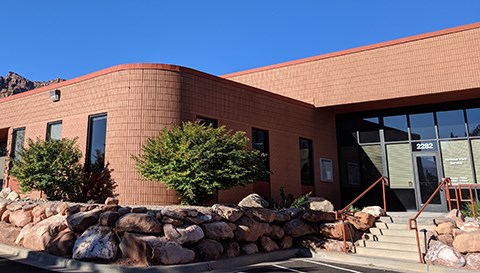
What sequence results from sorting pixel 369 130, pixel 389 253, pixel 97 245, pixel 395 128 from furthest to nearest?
1. pixel 369 130
2. pixel 395 128
3. pixel 389 253
4. pixel 97 245

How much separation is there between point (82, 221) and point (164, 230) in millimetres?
2004

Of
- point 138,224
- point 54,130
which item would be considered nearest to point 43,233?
point 138,224

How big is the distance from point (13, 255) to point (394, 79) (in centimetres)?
1467

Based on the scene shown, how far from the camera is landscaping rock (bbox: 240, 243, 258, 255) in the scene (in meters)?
10.2

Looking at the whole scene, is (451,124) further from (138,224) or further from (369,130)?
(138,224)

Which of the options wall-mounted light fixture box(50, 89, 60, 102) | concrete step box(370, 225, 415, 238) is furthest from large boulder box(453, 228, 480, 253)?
wall-mounted light fixture box(50, 89, 60, 102)

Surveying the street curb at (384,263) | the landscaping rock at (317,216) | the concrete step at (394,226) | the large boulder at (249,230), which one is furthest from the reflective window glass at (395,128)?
the large boulder at (249,230)

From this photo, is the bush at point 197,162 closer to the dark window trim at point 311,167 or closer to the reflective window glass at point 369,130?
the dark window trim at point 311,167

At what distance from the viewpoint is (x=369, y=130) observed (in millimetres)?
18500

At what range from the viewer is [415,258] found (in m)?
9.91

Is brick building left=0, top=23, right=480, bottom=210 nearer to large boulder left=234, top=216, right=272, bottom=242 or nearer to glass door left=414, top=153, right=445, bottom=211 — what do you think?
glass door left=414, top=153, right=445, bottom=211

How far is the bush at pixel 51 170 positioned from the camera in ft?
40.4

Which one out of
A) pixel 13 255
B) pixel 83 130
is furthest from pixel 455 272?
pixel 83 130

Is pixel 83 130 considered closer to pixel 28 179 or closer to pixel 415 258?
pixel 28 179
